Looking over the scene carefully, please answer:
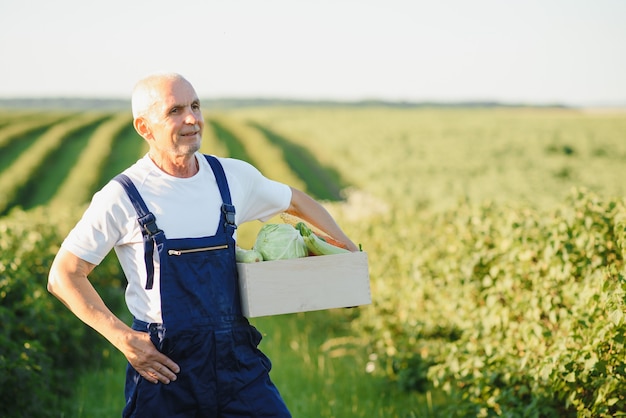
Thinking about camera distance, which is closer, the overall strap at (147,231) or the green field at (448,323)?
the overall strap at (147,231)

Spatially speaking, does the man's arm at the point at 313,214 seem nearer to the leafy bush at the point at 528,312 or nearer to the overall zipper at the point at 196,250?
the overall zipper at the point at 196,250

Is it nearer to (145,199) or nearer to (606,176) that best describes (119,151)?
(606,176)

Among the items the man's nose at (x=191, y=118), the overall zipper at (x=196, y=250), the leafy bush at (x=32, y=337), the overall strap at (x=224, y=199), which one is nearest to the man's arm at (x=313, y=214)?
the overall strap at (x=224, y=199)

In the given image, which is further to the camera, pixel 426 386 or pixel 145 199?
pixel 426 386

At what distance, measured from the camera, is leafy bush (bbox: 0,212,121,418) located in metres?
4.76

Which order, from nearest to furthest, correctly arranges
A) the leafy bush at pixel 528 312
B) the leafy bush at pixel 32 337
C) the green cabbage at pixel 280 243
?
the green cabbage at pixel 280 243 → the leafy bush at pixel 528 312 → the leafy bush at pixel 32 337

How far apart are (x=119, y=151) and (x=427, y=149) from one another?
1474cm

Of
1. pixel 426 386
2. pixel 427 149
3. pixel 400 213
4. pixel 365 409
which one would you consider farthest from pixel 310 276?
pixel 427 149

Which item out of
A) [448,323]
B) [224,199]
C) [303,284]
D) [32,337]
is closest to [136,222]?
[224,199]

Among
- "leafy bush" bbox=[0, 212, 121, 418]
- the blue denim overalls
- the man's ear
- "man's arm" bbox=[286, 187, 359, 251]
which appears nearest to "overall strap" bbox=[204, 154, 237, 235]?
the blue denim overalls

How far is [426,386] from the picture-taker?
629 centimetres

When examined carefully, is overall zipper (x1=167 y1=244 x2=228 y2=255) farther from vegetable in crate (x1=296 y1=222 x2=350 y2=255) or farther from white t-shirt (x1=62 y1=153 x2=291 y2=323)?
vegetable in crate (x1=296 y1=222 x2=350 y2=255)

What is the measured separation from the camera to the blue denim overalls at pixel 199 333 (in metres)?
3.06

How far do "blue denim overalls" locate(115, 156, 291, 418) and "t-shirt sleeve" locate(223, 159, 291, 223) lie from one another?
19cm
